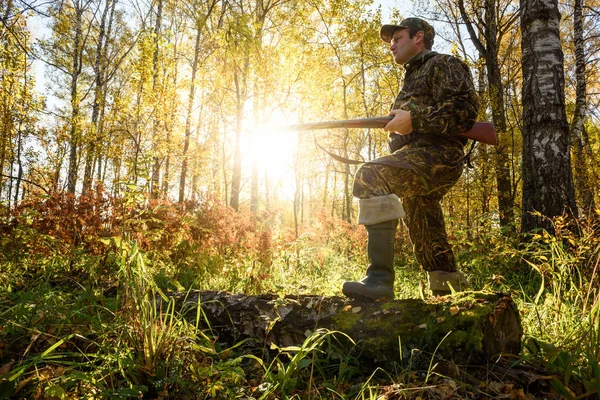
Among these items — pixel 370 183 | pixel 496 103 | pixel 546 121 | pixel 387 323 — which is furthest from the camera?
pixel 496 103

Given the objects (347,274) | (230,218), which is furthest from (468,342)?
(230,218)

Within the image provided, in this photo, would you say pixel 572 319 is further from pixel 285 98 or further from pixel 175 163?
pixel 175 163

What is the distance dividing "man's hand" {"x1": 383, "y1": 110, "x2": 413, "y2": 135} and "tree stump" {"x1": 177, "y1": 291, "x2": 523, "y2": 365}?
3.81ft

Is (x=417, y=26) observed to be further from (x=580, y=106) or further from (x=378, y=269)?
(x=580, y=106)

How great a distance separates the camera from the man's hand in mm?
2506

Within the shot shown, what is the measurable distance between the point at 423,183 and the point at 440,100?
0.59 meters

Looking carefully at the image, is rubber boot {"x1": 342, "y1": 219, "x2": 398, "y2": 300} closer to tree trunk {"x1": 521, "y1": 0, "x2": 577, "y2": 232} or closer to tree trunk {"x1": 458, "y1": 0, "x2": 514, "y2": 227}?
tree trunk {"x1": 521, "y1": 0, "x2": 577, "y2": 232}

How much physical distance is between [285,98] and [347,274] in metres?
10.3

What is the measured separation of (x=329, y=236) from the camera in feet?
28.5

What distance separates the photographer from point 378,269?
2303 millimetres

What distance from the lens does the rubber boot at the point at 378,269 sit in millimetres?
2230

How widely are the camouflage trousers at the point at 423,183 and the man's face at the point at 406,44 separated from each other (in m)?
0.83

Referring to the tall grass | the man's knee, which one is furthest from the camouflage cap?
the tall grass

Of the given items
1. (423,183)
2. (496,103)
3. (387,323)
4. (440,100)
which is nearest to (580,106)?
(496,103)
